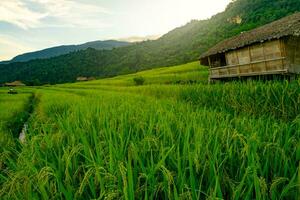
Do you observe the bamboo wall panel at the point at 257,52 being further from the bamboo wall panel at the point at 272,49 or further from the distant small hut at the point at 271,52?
the bamboo wall panel at the point at 272,49

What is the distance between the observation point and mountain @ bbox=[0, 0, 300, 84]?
7712 centimetres

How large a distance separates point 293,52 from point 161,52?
238 feet

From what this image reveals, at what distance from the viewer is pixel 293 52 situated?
63.7 ft

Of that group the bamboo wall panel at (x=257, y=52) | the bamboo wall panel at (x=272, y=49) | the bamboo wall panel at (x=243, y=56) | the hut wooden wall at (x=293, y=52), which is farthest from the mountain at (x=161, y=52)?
the hut wooden wall at (x=293, y=52)

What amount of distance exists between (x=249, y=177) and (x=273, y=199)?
25cm

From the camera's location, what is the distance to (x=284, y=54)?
1898 cm

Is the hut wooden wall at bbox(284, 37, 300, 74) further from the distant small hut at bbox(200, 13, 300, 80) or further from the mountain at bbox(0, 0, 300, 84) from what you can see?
the mountain at bbox(0, 0, 300, 84)

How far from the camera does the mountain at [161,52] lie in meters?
77.1

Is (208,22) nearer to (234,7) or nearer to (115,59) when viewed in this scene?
(234,7)

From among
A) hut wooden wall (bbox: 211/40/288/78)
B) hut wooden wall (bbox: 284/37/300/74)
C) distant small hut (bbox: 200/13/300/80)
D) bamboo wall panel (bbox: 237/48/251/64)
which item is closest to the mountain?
hut wooden wall (bbox: 211/40/288/78)

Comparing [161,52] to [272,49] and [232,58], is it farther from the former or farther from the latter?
[272,49]

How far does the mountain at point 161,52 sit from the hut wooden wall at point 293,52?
160 ft

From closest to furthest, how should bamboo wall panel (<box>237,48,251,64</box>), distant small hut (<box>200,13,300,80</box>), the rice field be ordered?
1. the rice field
2. distant small hut (<box>200,13,300,80</box>)
3. bamboo wall panel (<box>237,48,251,64</box>)

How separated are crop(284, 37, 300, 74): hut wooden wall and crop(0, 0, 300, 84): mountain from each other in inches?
1920
